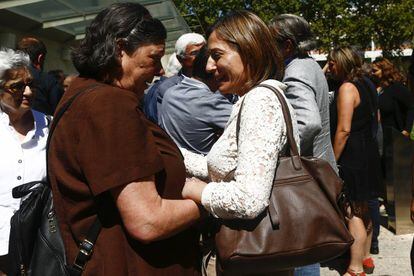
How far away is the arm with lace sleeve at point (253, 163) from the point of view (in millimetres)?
1745

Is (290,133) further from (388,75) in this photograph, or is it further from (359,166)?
(388,75)

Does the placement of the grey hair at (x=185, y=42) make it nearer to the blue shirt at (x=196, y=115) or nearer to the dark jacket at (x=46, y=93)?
the blue shirt at (x=196, y=115)

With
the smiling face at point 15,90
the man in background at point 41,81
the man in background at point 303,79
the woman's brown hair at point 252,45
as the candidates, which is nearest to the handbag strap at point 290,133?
the woman's brown hair at point 252,45

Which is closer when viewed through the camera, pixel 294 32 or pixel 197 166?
pixel 197 166

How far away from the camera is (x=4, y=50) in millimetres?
3047

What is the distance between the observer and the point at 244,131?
5.91 feet

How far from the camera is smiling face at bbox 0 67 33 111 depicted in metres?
2.95

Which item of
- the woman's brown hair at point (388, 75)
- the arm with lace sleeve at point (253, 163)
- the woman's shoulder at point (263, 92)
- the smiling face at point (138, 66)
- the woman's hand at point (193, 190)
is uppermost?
the smiling face at point (138, 66)

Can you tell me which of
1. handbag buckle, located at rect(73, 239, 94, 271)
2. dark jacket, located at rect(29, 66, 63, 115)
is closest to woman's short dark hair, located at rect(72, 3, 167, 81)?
handbag buckle, located at rect(73, 239, 94, 271)

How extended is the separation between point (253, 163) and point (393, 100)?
5.52 meters

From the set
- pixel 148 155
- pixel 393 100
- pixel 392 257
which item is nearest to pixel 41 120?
pixel 148 155

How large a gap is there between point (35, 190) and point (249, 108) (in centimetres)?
83

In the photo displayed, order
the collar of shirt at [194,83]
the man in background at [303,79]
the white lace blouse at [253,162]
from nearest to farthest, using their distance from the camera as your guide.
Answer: the white lace blouse at [253,162]
the man in background at [303,79]
the collar of shirt at [194,83]

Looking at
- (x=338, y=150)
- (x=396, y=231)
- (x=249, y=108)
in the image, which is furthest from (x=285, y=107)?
(x=396, y=231)
